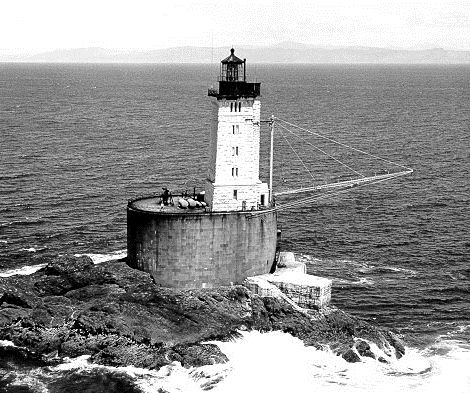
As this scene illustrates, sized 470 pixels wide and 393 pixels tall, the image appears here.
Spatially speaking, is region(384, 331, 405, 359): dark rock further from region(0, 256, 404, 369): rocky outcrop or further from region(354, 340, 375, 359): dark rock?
region(354, 340, 375, 359): dark rock

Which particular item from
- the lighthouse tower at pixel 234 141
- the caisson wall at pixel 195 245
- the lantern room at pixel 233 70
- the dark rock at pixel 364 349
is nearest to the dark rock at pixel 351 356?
the dark rock at pixel 364 349

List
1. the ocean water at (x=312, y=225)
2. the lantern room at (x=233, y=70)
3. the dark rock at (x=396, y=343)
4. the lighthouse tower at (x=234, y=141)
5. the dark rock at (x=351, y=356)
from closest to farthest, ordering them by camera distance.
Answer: the ocean water at (x=312, y=225) < the dark rock at (x=351, y=356) < the dark rock at (x=396, y=343) < the lighthouse tower at (x=234, y=141) < the lantern room at (x=233, y=70)

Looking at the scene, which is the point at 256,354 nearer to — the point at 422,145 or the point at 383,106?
the point at 422,145

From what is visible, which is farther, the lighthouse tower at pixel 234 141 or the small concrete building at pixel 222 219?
the lighthouse tower at pixel 234 141

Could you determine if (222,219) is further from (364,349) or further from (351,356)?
(364,349)

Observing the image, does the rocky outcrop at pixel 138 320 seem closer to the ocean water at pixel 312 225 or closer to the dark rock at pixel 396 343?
the dark rock at pixel 396 343

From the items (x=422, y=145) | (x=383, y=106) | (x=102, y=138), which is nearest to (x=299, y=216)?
(x=422, y=145)
